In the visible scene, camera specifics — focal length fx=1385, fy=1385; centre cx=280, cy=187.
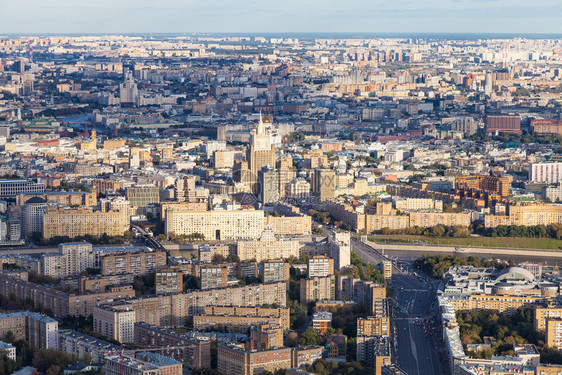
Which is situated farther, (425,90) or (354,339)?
(425,90)

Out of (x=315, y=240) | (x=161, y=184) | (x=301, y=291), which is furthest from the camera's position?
(x=161, y=184)

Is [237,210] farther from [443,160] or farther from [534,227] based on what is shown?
[443,160]

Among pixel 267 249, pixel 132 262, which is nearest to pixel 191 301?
pixel 132 262

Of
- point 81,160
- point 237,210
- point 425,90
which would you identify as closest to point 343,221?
point 237,210

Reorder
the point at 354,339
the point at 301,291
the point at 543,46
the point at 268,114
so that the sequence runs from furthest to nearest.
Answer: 1. the point at 543,46
2. the point at 268,114
3. the point at 301,291
4. the point at 354,339

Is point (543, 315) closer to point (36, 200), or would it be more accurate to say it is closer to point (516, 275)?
point (516, 275)
